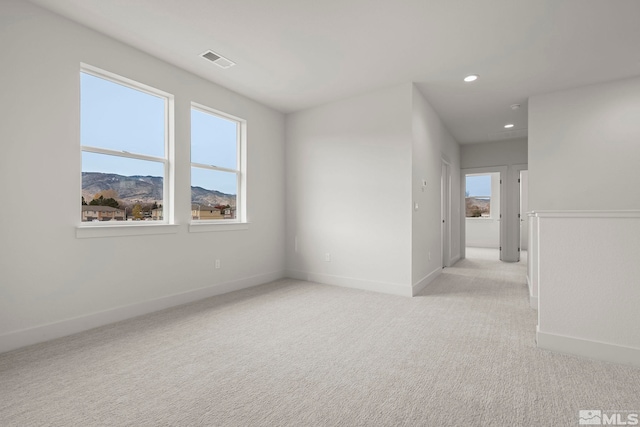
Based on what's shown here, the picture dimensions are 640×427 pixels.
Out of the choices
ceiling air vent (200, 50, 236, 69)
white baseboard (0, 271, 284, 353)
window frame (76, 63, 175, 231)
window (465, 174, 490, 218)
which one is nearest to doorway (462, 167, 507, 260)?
window (465, 174, 490, 218)

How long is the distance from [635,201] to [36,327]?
21.2ft

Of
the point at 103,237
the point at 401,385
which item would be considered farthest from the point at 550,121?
the point at 103,237

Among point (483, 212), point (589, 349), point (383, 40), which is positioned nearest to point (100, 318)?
point (383, 40)

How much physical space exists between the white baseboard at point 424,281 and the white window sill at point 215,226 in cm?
253

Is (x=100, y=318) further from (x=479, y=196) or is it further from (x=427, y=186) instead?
(x=479, y=196)

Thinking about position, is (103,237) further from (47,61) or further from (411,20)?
(411,20)

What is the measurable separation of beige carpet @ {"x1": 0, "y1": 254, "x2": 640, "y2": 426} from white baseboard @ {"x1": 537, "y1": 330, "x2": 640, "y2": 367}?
0.23 ft

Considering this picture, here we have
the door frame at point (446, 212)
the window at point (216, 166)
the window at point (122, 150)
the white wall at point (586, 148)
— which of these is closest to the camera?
the window at point (122, 150)

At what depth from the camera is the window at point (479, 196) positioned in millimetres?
9500

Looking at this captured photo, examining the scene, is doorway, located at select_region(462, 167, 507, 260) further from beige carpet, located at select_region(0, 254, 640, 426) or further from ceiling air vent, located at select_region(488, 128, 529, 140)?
beige carpet, located at select_region(0, 254, 640, 426)

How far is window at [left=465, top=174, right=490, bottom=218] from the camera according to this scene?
374 inches

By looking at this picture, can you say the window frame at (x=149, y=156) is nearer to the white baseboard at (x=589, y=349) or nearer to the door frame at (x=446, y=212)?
the white baseboard at (x=589, y=349)

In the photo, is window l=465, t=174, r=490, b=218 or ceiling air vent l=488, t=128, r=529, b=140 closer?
ceiling air vent l=488, t=128, r=529, b=140

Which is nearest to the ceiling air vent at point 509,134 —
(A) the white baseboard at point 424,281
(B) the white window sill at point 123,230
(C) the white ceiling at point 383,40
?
(C) the white ceiling at point 383,40
